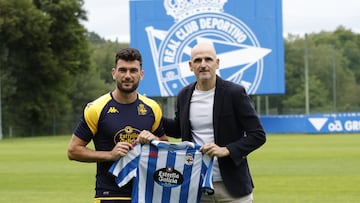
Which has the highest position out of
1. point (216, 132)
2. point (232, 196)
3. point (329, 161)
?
point (216, 132)

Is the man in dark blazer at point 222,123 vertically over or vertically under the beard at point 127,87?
under

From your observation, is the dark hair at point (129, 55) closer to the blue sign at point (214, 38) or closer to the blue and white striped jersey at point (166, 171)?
the blue and white striped jersey at point (166, 171)

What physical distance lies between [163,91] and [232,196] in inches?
1509

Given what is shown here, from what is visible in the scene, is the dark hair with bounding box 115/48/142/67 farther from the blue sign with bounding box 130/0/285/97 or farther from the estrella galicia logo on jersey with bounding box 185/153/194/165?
the blue sign with bounding box 130/0/285/97

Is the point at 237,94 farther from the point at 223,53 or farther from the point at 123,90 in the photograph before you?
the point at 223,53

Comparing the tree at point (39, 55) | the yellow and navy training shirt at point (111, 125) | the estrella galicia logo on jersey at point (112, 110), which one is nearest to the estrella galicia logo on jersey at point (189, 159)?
the yellow and navy training shirt at point (111, 125)

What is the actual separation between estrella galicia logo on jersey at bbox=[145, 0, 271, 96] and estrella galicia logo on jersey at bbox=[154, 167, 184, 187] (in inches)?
1462

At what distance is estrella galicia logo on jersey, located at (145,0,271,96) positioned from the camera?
43.6m

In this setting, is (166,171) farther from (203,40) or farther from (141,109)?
(203,40)

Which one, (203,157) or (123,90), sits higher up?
(123,90)

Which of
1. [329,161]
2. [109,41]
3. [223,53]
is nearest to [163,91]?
[223,53]

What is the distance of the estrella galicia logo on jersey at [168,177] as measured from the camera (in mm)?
6230

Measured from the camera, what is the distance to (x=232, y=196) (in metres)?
6.43

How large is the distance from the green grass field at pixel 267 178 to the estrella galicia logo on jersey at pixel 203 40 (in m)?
16.0
